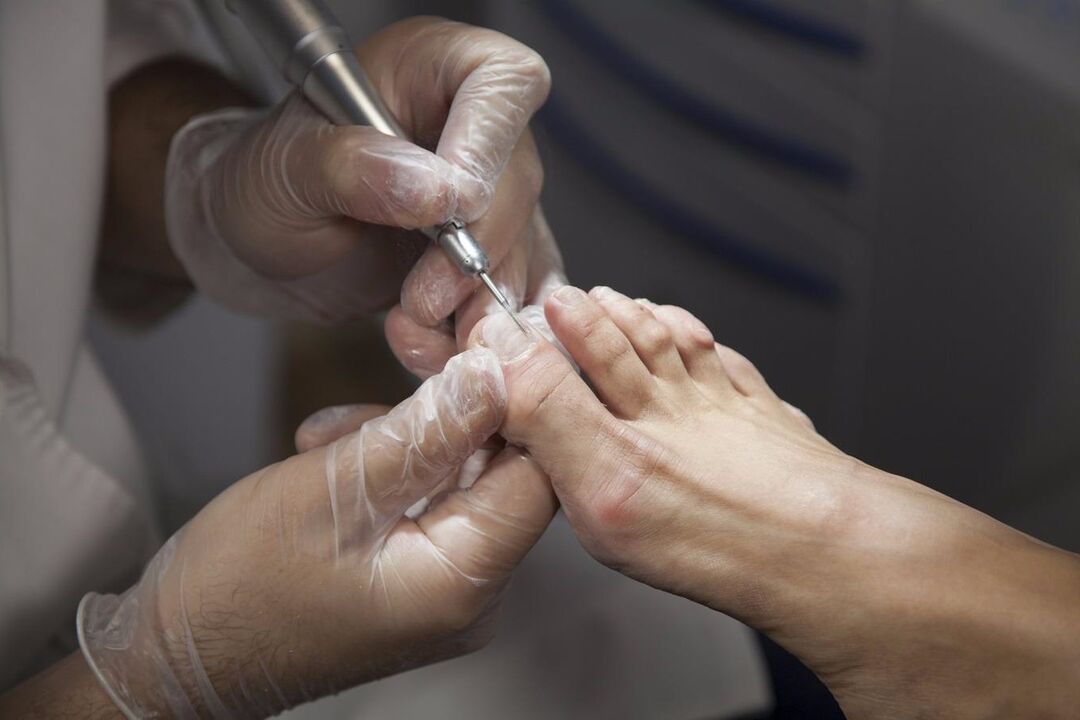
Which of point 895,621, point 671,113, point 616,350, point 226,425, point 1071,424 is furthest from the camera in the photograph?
point 226,425

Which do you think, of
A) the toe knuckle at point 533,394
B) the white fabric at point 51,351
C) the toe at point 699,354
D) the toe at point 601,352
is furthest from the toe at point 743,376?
the white fabric at point 51,351

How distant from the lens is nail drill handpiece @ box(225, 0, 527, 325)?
2.38 feet

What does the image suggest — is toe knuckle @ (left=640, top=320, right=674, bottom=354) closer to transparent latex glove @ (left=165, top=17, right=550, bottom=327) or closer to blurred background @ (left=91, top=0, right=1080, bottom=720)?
transparent latex glove @ (left=165, top=17, right=550, bottom=327)

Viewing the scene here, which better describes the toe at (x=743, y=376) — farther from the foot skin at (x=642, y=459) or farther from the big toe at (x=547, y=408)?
the big toe at (x=547, y=408)

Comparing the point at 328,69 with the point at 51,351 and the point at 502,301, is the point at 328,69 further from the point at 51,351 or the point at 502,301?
the point at 51,351

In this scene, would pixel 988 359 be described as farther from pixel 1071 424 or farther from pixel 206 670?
pixel 206 670

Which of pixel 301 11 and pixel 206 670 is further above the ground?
pixel 301 11

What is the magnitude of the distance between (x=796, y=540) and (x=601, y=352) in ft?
0.65

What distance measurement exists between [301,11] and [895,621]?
1.96 feet

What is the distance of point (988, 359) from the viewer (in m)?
1.06

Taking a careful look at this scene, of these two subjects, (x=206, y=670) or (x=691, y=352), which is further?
(x=691, y=352)

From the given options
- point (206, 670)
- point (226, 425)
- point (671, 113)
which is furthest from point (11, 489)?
point (671, 113)

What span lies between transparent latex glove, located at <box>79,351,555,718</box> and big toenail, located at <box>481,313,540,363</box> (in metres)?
0.02

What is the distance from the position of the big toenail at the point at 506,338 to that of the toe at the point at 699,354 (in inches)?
6.2
